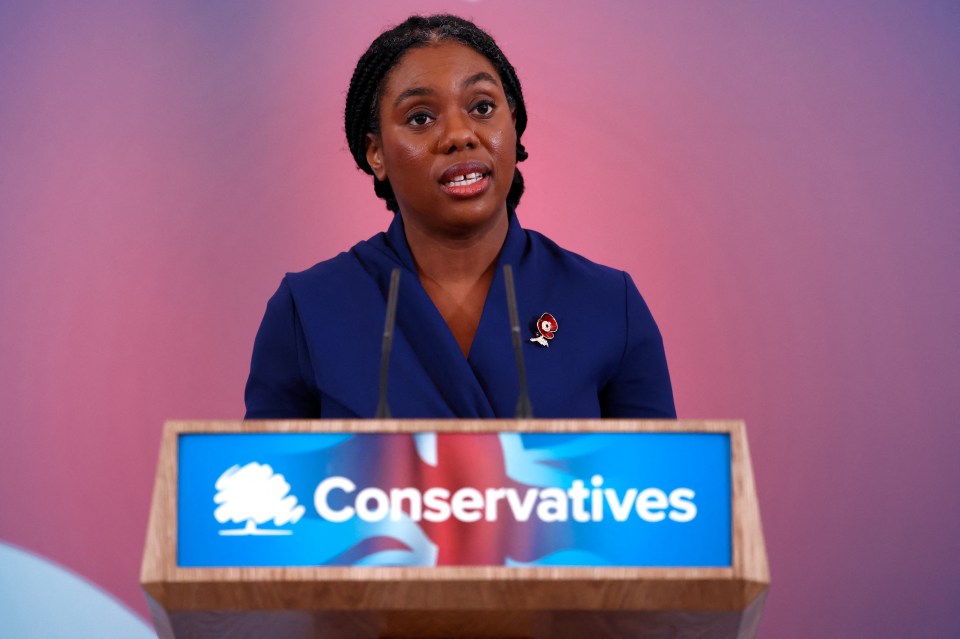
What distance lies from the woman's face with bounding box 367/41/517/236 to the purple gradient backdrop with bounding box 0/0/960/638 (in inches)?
30.1

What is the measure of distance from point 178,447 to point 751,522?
15.6 inches

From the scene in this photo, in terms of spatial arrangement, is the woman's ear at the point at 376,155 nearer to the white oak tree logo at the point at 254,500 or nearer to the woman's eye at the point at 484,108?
the woman's eye at the point at 484,108

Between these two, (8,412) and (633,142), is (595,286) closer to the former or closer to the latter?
(633,142)

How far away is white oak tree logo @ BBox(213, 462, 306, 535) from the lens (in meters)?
0.84

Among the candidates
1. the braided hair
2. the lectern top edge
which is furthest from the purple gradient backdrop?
the lectern top edge

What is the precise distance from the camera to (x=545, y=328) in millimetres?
1343

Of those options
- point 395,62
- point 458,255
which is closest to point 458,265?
point 458,255

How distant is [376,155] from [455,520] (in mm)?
873

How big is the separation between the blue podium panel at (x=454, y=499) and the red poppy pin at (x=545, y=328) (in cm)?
49

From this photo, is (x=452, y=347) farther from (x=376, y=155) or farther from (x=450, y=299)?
(x=376, y=155)

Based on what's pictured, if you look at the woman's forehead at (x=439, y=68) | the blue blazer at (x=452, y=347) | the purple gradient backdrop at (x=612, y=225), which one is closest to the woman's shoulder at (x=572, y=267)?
the blue blazer at (x=452, y=347)

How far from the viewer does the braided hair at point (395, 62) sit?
1.54m

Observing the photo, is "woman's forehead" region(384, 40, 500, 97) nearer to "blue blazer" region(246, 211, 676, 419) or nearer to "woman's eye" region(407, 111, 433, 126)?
"woman's eye" region(407, 111, 433, 126)

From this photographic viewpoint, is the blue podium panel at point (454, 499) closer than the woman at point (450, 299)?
Yes
